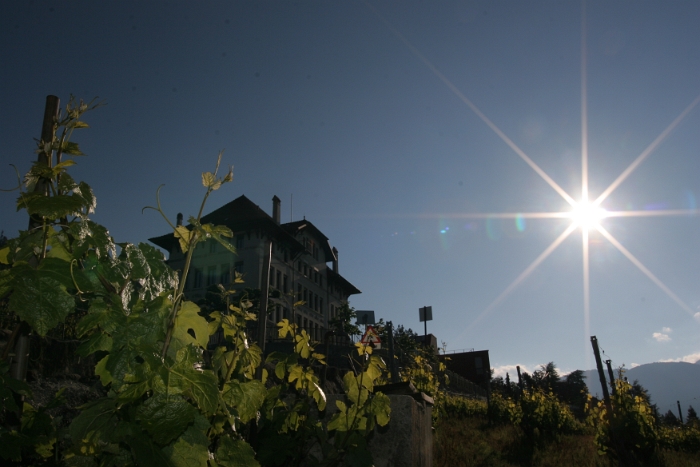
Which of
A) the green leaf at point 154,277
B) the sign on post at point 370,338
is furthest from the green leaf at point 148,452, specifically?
the sign on post at point 370,338

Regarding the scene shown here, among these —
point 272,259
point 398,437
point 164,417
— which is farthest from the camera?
point 272,259

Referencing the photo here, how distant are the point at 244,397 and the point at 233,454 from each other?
183 mm

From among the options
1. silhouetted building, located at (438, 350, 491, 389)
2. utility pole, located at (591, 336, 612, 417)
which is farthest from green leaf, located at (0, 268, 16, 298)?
silhouetted building, located at (438, 350, 491, 389)

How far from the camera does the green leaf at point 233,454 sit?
4.70ft

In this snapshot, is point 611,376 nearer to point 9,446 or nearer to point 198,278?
point 9,446

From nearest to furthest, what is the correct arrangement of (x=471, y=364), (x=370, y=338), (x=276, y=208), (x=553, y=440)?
1. (x=370, y=338)
2. (x=553, y=440)
3. (x=276, y=208)
4. (x=471, y=364)

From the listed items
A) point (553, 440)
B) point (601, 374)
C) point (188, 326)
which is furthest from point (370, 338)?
point (553, 440)

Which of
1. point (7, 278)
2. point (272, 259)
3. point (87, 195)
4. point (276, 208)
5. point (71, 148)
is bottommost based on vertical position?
point (7, 278)

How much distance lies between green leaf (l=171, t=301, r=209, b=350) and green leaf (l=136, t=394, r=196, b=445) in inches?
10.5

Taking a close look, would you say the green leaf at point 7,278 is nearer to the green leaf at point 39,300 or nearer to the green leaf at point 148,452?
the green leaf at point 39,300

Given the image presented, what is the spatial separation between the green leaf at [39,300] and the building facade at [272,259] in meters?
30.7

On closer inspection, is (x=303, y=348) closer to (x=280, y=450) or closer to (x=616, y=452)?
(x=280, y=450)

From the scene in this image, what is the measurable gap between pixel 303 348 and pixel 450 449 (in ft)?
31.7

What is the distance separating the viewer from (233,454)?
4.77 feet
